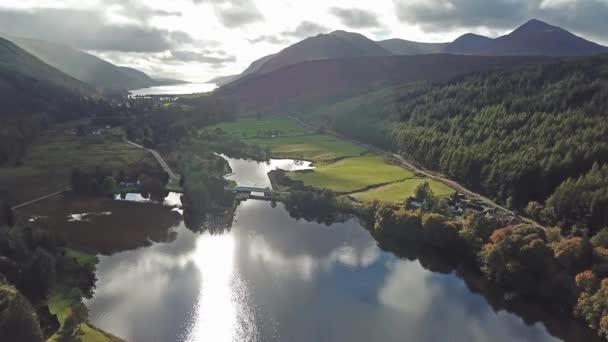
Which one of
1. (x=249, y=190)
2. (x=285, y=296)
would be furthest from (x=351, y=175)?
(x=285, y=296)

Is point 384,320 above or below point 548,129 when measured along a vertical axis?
below

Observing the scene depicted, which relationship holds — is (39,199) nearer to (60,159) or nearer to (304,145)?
(60,159)

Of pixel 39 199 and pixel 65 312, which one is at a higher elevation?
pixel 65 312

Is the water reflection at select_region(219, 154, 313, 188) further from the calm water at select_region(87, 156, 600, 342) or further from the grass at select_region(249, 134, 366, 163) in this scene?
the calm water at select_region(87, 156, 600, 342)

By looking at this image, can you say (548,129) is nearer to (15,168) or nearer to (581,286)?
(581,286)

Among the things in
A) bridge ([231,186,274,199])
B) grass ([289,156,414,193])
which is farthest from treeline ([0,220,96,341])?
grass ([289,156,414,193])

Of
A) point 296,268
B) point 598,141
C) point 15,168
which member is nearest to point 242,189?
point 296,268
